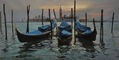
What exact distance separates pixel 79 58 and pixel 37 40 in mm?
8826

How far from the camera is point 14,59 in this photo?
33.0ft

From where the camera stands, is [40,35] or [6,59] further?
[40,35]

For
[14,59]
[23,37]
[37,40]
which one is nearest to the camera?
[14,59]

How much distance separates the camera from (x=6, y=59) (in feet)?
33.2

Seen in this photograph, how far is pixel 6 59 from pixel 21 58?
3.40 feet

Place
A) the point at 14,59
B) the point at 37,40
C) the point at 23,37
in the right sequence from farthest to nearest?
the point at 37,40, the point at 23,37, the point at 14,59

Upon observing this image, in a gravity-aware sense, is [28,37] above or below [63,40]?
above

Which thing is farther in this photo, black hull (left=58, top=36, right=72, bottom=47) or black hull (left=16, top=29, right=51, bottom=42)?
black hull (left=58, top=36, right=72, bottom=47)

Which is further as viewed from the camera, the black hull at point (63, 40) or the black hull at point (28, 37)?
the black hull at point (63, 40)

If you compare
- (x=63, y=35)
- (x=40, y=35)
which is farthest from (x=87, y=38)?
(x=40, y=35)

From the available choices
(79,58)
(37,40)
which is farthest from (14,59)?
(37,40)

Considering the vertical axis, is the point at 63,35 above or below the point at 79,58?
above

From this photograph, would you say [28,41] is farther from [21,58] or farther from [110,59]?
[110,59]

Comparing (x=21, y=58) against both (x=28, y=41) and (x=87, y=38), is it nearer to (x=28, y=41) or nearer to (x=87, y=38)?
(x=28, y=41)
